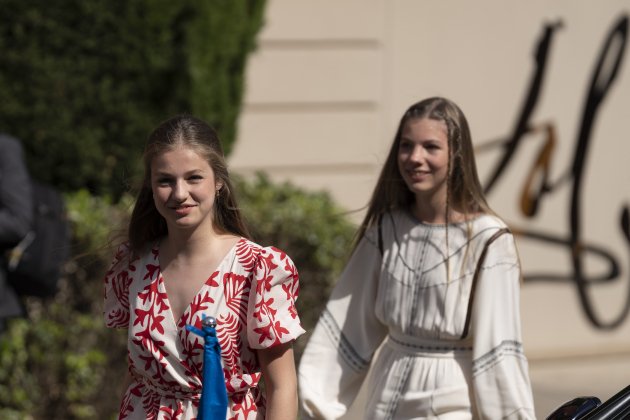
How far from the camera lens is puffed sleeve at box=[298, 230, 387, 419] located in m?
4.25

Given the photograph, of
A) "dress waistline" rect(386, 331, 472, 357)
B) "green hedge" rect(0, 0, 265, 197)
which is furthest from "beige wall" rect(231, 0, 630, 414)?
"dress waistline" rect(386, 331, 472, 357)

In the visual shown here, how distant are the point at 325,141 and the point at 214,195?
15.9 feet

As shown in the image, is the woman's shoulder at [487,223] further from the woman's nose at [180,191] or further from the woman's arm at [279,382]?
the woman's nose at [180,191]

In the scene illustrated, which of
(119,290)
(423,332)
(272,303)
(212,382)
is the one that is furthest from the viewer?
(423,332)

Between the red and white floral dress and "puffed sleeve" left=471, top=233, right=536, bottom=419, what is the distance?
2.72 ft

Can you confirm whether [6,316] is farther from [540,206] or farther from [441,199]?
[540,206]

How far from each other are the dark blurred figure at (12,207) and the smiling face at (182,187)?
2396 mm

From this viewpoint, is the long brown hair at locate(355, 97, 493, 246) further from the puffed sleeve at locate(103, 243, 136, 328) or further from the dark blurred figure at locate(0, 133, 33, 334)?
the dark blurred figure at locate(0, 133, 33, 334)

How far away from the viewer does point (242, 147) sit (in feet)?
26.3

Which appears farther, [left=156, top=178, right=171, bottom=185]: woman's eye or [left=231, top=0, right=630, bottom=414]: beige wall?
[left=231, top=0, right=630, bottom=414]: beige wall

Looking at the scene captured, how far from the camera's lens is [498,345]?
3.92 m

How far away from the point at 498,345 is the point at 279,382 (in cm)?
93

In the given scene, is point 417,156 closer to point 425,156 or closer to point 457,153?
point 425,156

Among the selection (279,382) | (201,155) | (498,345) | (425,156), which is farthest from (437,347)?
(201,155)
